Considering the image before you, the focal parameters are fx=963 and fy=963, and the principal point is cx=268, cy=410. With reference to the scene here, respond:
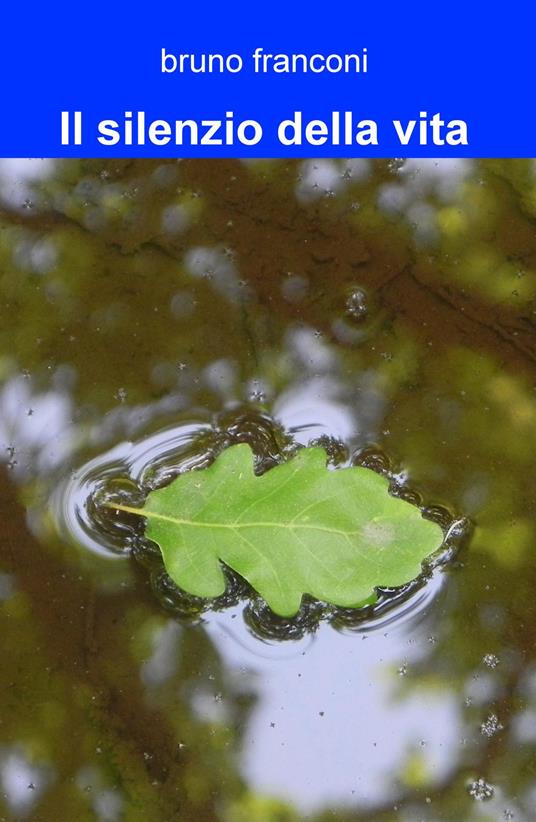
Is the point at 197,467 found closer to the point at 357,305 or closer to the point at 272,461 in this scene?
the point at 272,461

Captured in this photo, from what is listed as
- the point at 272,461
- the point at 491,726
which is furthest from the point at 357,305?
the point at 491,726

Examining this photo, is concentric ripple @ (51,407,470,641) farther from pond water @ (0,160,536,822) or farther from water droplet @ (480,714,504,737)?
water droplet @ (480,714,504,737)

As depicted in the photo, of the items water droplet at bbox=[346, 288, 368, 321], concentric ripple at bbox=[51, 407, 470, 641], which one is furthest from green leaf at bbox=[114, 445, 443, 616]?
water droplet at bbox=[346, 288, 368, 321]

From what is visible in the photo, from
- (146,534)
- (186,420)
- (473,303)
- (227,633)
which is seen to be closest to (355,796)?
(227,633)

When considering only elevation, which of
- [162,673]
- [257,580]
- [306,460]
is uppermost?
[306,460]

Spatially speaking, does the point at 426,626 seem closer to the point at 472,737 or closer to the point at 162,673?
the point at 472,737
